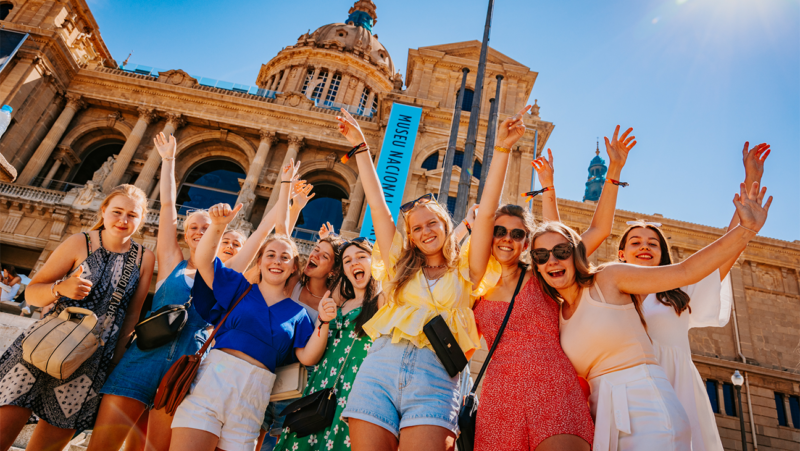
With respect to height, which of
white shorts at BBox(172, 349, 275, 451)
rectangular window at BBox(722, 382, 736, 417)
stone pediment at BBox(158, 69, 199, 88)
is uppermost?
stone pediment at BBox(158, 69, 199, 88)

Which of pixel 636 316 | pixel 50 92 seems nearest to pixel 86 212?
pixel 50 92

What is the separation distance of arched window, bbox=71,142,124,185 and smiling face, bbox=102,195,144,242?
22841 millimetres

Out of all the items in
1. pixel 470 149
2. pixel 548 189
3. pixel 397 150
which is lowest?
pixel 548 189

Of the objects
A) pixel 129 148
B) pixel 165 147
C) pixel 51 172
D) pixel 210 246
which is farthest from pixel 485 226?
pixel 51 172

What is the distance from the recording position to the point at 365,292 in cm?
335

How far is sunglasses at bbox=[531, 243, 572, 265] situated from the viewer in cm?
257

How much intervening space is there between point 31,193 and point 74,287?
64.1ft

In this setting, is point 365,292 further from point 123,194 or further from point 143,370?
point 123,194

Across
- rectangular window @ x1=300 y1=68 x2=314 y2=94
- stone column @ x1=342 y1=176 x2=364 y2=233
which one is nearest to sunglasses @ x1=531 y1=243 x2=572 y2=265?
stone column @ x1=342 y1=176 x2=364 y2=233

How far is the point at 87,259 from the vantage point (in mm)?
3201

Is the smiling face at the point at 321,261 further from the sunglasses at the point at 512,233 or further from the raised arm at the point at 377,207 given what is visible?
the sunglasses at the point at 512,233

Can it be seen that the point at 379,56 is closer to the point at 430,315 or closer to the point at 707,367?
the point at 707,367

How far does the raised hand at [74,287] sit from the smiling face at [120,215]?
557 millimetres

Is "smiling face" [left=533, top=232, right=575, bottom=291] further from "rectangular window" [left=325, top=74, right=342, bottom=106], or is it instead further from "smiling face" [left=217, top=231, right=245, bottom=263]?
"rectangular window" [left=325, top=74, right=342, bottom=106]
